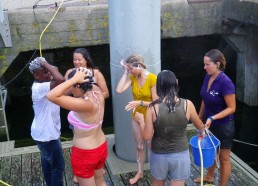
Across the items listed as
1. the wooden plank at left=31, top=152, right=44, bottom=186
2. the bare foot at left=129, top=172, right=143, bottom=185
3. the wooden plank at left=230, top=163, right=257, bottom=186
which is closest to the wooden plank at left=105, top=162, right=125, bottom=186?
the bare foot at left=129, top=172, right=143, bottom=185

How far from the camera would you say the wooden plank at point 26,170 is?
4727mm

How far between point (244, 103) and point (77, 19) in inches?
213

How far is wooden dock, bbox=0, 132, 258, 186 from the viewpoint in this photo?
464 cm

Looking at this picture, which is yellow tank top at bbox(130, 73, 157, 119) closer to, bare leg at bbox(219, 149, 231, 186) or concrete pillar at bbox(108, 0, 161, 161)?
concrete pillar at bbox(108, 0, 161, 161)

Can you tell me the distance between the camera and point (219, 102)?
380cm

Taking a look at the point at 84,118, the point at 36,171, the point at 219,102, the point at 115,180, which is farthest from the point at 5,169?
the point at 219,102

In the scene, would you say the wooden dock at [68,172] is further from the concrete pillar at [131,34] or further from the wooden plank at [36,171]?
the concrete pillar at [131,34]

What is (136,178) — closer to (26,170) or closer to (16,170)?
(26,170)

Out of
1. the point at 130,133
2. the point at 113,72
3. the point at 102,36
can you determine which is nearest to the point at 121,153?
the point at 130,133

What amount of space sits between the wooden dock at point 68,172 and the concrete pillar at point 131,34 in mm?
660

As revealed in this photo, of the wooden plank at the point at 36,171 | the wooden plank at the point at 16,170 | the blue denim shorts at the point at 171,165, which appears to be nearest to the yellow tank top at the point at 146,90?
the blue denim shorts at the point at 171,165

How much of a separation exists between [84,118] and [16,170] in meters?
2.36

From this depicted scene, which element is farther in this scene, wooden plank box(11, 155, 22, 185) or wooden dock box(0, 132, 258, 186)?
wooden plank box(11, 155, 22, 185)

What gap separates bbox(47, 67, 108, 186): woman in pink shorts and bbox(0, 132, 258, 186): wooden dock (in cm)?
135
